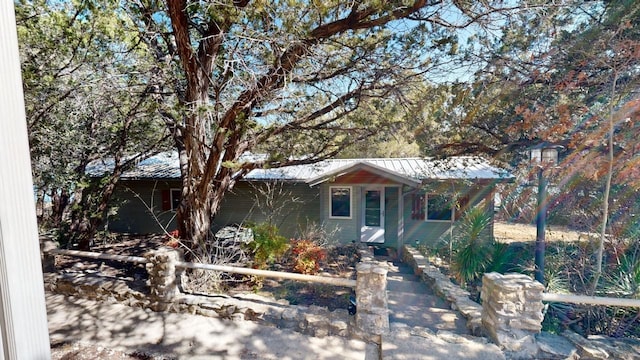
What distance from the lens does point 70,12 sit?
4.81 m

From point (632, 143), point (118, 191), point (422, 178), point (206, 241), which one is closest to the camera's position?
point (632, 143)

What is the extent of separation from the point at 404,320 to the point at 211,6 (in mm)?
5424

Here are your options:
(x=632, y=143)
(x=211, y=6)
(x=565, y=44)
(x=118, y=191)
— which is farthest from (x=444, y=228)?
(x=118, y=191)

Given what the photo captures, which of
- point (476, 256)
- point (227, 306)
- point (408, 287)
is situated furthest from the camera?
point (408, 287)

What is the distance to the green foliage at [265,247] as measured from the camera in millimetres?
6094

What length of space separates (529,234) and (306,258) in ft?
29.1

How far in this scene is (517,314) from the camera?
10.2 feet

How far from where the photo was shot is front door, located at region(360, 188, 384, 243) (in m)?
9.26

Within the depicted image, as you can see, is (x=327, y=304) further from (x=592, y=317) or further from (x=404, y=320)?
(x=592, y=317)

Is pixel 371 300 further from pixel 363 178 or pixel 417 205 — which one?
pixel 417 205

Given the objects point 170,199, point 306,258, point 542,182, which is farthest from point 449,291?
point 170,199

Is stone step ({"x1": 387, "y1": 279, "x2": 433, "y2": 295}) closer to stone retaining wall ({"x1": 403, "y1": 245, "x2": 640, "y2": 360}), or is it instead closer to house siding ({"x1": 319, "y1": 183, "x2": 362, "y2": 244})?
stone retaining wall ({"x1": 403, "y1": 245, "x2": 640, "y2": 360})

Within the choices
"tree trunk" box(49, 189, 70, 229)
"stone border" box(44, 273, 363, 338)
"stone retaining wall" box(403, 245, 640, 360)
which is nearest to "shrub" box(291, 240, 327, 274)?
"stone border" box(44, 273, 363, 338)

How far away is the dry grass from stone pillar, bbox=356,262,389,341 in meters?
4.91
